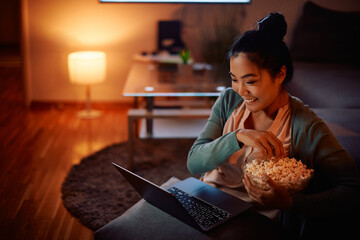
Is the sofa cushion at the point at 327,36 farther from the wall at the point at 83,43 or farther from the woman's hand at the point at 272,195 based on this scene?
the wall at the point at 83,43

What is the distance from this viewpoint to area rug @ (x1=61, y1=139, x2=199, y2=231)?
2.11 m

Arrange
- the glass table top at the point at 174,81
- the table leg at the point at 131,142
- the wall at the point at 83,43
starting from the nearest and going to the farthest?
the table leg at the point at 131,142 < the glass table top at the point at 174,81 < the wall at the point at 83,43

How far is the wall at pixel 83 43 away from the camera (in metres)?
3.47

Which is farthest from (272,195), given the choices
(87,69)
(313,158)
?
(87,69)

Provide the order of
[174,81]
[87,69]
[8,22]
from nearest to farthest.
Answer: [174,81]
[87,69]
[8,22]

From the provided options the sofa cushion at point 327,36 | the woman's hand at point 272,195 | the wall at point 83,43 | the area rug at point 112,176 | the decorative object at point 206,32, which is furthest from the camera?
the wall at point 83,43

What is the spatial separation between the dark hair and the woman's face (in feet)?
0.05

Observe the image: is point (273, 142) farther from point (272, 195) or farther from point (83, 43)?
point (83, 43)

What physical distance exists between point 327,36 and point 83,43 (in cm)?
217

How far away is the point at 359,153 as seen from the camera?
1.33 metres

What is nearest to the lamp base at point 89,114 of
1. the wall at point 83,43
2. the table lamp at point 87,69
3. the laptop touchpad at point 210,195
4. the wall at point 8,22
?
the table lamp at point 87,69

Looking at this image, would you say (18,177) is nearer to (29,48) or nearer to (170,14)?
(29,48)

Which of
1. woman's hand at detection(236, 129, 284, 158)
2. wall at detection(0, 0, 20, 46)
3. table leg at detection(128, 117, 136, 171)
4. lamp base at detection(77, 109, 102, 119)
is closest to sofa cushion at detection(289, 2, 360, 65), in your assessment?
woman's hand at detection(236, 129, 284, 158)

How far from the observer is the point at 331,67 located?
7.85 ft
